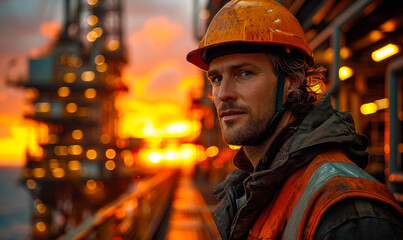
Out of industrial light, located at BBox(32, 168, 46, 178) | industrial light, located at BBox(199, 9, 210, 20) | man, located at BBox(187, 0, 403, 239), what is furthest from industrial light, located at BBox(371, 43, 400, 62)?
industrial light, located at BBox(32, 168, 46, 178)

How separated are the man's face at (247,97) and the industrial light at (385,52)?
7.10ft

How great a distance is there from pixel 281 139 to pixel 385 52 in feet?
8.38

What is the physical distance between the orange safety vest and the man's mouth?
1.49ft

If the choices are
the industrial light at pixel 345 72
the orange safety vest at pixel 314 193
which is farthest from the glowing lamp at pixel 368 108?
the orange safety vest at pixel 314 193

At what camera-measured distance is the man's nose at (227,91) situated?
1936mm

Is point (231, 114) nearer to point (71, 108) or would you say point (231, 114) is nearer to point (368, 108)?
point (368, 108)

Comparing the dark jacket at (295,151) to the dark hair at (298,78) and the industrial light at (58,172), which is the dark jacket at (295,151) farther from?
the industrial light at (58,172)

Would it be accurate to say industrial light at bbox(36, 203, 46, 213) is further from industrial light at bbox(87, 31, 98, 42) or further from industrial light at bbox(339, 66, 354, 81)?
industrial light at bbox(339, 66, 354, 81)

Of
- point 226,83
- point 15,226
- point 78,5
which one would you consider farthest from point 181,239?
point 15,226

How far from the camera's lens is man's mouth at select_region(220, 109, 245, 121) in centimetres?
193

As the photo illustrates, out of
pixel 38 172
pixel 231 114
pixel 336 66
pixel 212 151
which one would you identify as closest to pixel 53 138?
pixel 38 172

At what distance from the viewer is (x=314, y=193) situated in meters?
1.27

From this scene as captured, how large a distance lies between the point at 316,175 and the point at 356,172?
0.46 ft

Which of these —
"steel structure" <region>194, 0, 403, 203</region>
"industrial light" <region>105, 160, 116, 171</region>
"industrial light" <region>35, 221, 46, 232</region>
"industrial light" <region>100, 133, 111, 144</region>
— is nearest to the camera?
"steel structure" <region>194, 0, 403, 203</region>
